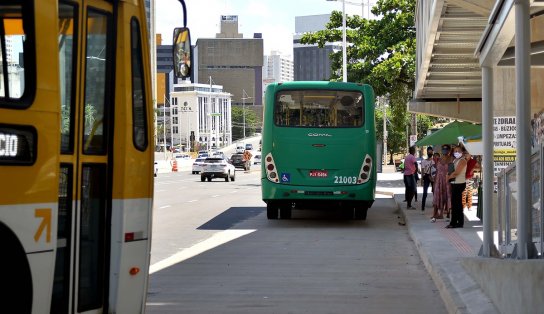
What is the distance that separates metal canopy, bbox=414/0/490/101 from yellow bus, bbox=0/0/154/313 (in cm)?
902

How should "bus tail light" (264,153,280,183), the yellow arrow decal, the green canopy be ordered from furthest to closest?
the green canopy
"bus tail light" (264,153,280,183)
the yellow arrow decal

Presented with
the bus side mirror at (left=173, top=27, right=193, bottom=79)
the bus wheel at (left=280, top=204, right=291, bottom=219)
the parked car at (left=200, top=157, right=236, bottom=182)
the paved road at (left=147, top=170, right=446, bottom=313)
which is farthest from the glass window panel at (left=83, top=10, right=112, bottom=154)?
the parked car at (left=200, top=157, right=236, bottom=182)

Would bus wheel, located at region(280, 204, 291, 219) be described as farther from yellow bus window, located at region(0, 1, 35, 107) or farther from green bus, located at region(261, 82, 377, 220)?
yellow bus window, located at region(0, 1, 35, 107)

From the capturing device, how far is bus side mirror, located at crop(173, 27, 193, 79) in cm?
809

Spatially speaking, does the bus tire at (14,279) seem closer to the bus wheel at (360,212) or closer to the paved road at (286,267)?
the paved road at (286,267)

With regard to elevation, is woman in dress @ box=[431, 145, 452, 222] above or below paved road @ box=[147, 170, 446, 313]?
above

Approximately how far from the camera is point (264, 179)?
2348cm

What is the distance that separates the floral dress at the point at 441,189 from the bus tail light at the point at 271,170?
3815 millimetres

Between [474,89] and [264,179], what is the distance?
34.7 ft

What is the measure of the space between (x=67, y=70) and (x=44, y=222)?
117 centimetres

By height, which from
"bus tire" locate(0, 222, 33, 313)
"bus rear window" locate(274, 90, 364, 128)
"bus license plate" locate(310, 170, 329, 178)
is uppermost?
"bus rear window" locate(274, 90, 364, 128)

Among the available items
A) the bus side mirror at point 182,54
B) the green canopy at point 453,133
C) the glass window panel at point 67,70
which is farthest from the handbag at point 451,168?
the glass window panel at point 67,70

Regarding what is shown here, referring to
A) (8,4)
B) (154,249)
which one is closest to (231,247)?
(154,249)

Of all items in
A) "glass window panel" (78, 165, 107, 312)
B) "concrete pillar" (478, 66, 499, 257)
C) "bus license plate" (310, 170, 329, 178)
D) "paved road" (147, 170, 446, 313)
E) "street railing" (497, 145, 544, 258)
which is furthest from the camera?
"bus license plate" (310, 170, 329, 178)
